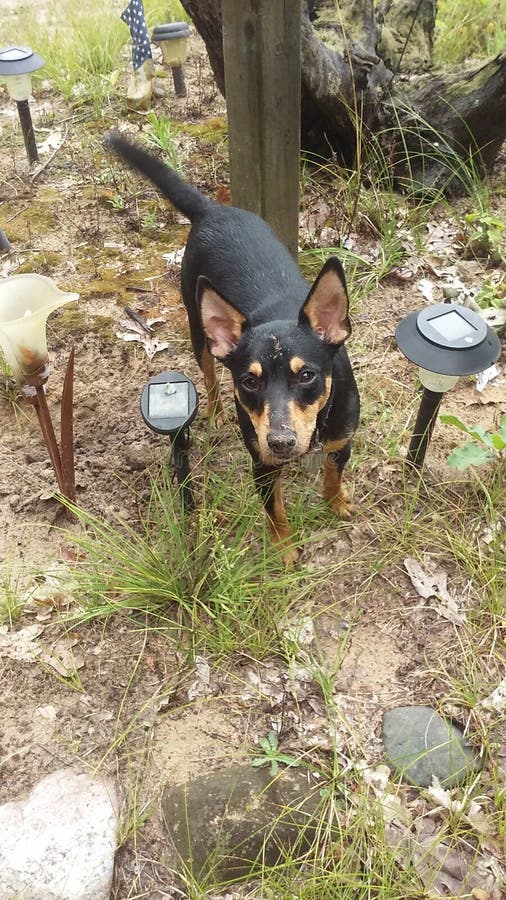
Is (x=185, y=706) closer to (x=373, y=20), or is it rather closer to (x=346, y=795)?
(x=346, y=795)

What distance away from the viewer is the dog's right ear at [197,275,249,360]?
2156 mm

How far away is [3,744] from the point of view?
7.36ft

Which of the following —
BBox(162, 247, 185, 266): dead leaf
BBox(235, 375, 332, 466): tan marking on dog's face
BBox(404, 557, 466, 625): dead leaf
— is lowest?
BBox(404, 557, 466, 625): dead leaf

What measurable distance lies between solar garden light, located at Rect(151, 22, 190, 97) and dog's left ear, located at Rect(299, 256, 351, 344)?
12.6 ft

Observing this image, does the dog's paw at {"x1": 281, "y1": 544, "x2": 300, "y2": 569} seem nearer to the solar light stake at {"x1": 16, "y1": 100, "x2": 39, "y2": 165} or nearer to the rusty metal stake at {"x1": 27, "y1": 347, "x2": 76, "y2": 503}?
the rusty metal stake at {"x1": 27, "y1": 347, "x2": 76, "y2": 503}

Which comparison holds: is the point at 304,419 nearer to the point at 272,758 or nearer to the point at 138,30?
the point at 272,758

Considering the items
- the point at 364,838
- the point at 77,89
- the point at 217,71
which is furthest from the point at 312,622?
the point at 77,89

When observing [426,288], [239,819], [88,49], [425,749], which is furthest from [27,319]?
[88,49]

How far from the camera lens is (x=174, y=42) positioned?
16.6 ft

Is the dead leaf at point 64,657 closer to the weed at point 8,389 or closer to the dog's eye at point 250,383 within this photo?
the dog's eye at point 250,383

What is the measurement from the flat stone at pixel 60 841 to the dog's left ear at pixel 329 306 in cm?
155

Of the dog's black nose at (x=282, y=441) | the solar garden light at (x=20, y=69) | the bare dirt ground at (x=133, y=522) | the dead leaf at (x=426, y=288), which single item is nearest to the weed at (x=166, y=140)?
the bare dirt ground at (x=133, y=522)

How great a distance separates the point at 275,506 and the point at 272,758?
876mm

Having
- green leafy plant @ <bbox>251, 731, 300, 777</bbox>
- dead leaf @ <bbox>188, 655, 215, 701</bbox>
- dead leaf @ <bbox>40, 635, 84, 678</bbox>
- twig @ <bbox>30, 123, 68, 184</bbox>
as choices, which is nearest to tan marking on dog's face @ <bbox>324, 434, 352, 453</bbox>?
dead leaf @ <bbox>188, 655, 215, 701</bbox>
